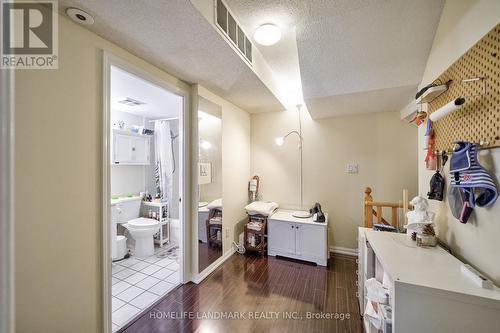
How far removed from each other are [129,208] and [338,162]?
334 centimetres

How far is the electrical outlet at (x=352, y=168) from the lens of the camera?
288 cm

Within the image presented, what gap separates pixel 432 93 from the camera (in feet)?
4.52

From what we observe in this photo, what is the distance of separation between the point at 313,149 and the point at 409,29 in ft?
5.99

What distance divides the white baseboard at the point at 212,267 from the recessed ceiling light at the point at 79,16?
7.74 feet

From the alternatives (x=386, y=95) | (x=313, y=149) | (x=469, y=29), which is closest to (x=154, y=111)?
(x=313, y=149)

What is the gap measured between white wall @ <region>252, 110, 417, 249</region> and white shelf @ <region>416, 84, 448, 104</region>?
133 cm

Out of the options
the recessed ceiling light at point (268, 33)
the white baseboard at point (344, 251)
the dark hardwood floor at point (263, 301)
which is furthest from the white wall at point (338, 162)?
the recessed ceiling light at point (268, 33)

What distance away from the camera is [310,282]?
221 centimetres

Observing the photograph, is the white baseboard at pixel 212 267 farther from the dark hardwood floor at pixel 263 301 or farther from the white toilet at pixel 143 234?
the white toilet at pixel 143 234

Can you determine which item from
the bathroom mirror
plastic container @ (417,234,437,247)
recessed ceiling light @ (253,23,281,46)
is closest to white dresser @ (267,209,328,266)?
the bathroom mirror

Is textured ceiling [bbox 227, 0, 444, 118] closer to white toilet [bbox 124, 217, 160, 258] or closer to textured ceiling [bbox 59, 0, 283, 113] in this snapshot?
textured ceiling [bbox 59, 0, 283, 113]

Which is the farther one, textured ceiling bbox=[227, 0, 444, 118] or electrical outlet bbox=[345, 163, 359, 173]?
electrical outlet bbox=[345, 163, 359, 173]

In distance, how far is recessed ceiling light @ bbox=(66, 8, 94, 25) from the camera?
3.72 feet
